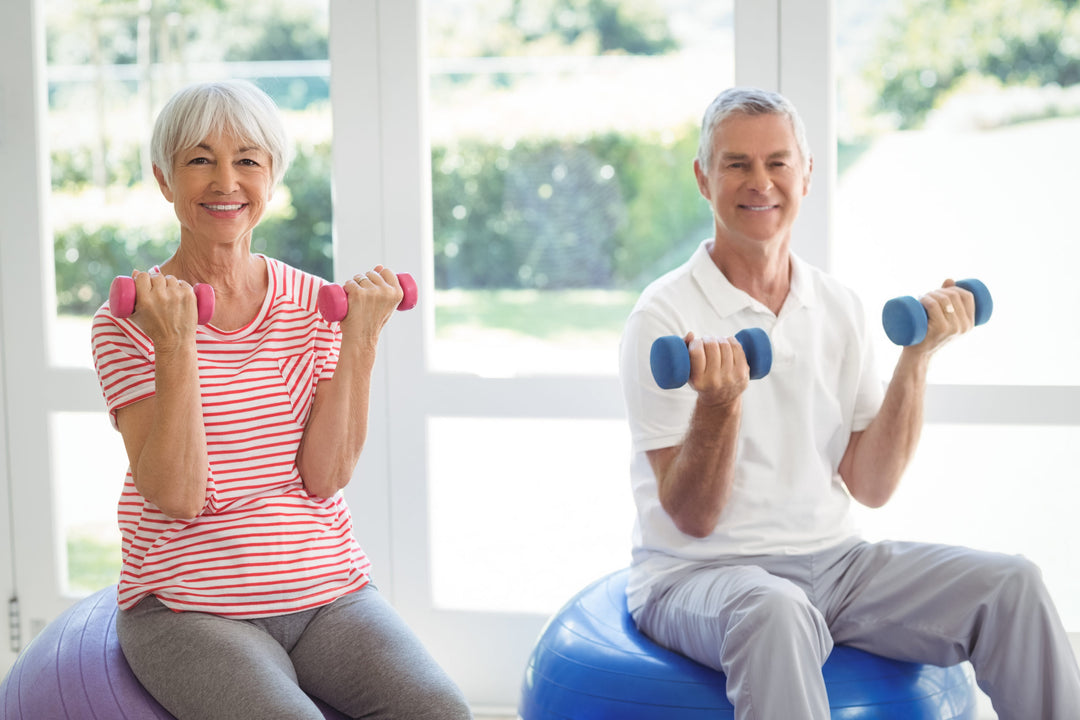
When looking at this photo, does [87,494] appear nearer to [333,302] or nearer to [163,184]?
[163,184]

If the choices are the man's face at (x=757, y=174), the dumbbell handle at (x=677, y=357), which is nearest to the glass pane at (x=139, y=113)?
the man's face at (x=757, y=174)

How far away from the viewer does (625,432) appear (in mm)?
2492

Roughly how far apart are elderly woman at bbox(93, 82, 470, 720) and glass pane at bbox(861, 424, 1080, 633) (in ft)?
4.11

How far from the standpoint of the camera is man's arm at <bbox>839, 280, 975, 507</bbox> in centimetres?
190

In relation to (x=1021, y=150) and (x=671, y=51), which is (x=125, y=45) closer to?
(x=671, y=51)

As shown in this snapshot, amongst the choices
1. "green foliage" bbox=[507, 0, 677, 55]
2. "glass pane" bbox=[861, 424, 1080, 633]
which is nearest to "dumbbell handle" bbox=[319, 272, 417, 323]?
"green foliage" bbox=[507, 0, 677, 55]

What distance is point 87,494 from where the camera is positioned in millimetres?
2730

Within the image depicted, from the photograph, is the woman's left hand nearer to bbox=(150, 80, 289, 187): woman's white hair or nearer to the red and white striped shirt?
the red and white striped shirt

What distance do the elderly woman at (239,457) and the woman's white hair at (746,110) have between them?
2.09 ft

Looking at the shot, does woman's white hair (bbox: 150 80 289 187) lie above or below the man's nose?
above

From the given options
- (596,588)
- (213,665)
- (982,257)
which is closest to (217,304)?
(213,665)

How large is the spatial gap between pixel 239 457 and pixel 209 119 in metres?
0.51

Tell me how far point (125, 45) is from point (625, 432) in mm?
1474

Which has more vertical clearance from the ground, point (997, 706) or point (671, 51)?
point (671, 51)
